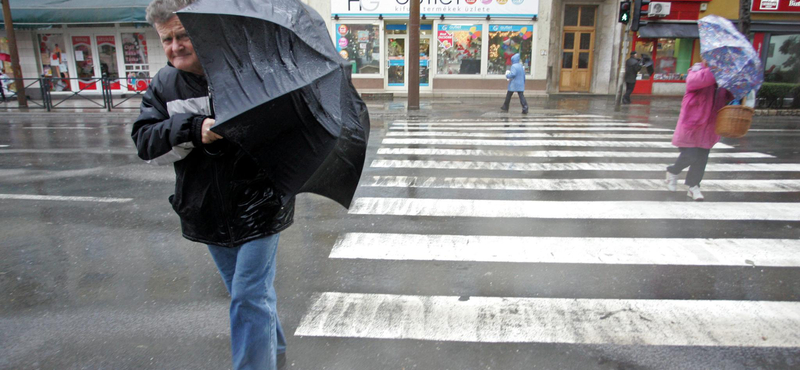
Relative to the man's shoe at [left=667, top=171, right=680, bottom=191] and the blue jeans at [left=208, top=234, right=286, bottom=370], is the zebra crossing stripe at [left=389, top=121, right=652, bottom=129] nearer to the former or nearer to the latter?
the man's shoe at [left=667, top=171, right=680, bottom=191]

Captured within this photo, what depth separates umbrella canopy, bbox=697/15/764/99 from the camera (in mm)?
5355

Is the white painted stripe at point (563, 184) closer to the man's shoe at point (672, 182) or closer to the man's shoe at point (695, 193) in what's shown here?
the man's shoe at point (672, 182)

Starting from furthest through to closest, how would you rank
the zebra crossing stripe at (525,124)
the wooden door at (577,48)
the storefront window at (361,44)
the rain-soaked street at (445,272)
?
the wooden door at (577,48), the storefront window at (361,44), the zebra crossing stripe at (525,124), the rain-soaked street at (445,272)

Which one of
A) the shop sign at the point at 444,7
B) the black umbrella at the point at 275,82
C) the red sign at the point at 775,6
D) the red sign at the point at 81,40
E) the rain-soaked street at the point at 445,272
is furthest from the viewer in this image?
the red sign at the point at 775,6

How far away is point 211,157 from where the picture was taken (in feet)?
7.28

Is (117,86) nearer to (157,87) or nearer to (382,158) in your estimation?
(382,158)

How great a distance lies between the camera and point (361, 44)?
2175 centimetres

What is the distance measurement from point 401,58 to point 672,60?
11.8 m

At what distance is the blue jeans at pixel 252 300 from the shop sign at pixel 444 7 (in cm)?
1994

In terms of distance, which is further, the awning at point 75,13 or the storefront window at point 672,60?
the storefront window at point 672,60

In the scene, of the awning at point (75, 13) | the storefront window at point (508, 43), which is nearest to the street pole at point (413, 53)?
the storefront window at point (508, 43)

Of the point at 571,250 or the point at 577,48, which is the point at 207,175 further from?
the point at 577,48

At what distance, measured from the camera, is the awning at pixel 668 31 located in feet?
70.2

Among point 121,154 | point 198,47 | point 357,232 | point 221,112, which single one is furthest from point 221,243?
point 121,154
